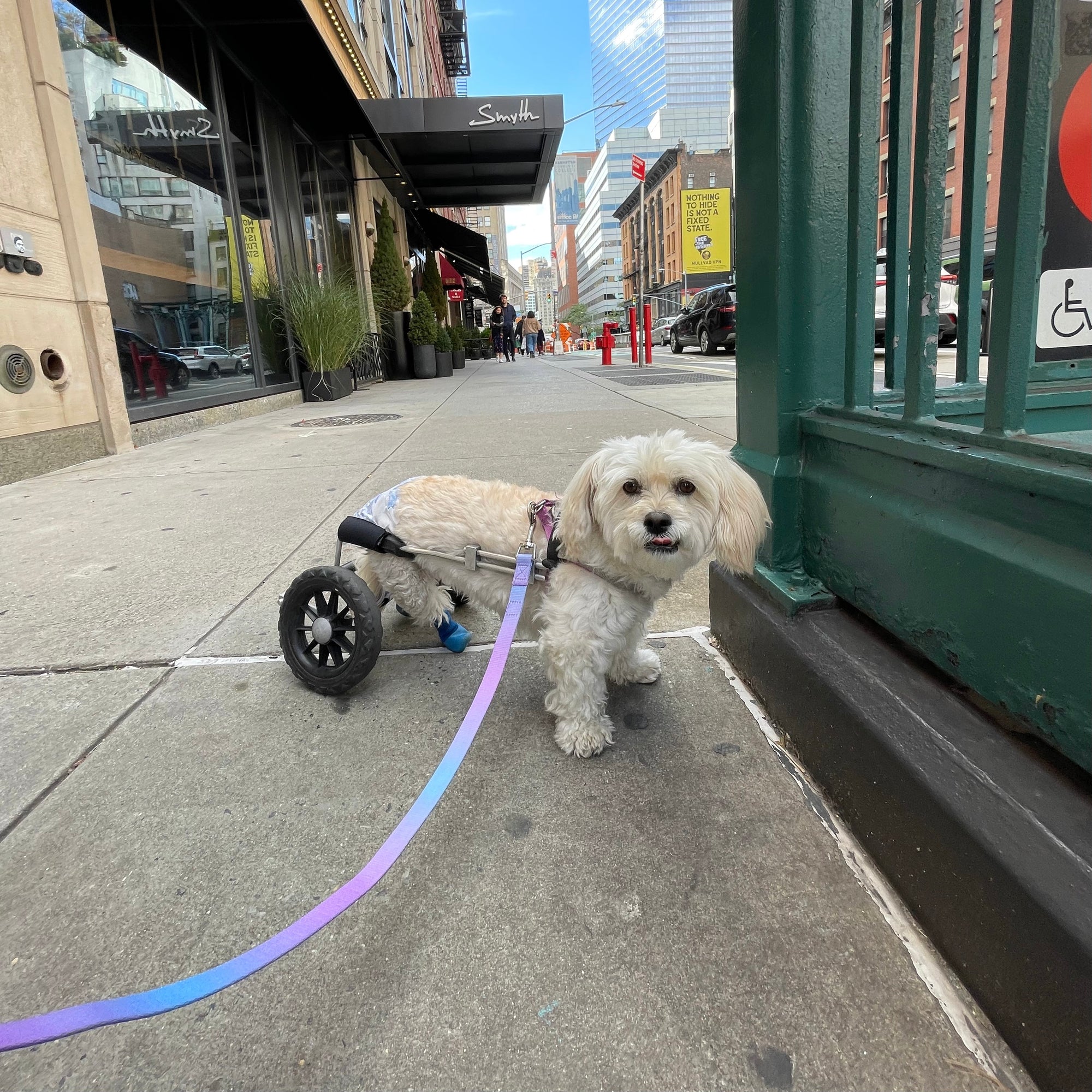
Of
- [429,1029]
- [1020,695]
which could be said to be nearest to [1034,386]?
[1020,695]

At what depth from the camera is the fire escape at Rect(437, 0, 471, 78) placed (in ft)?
140

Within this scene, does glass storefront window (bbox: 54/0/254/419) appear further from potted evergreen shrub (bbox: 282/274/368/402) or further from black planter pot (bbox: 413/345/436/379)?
black planter pot (bbox: 413/345/436/379)

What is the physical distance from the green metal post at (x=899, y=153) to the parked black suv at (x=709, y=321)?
59.4 feet

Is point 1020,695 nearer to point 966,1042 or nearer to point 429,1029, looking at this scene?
point 966,1042

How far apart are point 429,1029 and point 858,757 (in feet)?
3.53

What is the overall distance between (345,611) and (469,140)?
17.0 metres

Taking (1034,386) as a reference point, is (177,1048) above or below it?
below

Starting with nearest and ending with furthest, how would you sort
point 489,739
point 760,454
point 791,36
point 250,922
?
point 250,922 < point 791,36 < point 489,739 < point 760,454

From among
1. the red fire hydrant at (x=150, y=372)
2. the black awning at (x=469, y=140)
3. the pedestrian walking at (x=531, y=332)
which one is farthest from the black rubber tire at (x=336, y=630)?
the pedestrian walking at (x=531, y=332)

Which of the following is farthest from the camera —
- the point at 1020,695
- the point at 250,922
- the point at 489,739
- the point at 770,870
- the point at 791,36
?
the point at 489,739

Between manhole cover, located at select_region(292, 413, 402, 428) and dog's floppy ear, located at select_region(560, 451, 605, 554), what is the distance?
6986 mm

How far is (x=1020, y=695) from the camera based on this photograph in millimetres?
1332

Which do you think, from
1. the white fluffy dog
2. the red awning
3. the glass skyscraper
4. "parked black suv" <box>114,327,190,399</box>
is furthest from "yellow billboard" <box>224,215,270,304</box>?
the glass skyscraper

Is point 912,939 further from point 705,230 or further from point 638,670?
point 705,230
